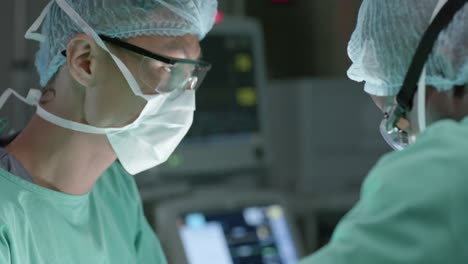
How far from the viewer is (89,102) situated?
1.43 m

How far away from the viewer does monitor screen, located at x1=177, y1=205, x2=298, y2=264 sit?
92.2 inches

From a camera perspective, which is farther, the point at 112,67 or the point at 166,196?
the point at 166,196

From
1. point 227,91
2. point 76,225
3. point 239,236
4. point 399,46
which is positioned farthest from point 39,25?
point 227,91

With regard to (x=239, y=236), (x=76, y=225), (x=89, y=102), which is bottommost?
(x=239, y=236)

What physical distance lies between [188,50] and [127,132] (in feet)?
0.62

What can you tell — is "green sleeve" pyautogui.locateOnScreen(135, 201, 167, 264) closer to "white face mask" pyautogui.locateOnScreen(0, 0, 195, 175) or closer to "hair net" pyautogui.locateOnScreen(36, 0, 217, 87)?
"white face mask" pyautogui.locateOnScreen(0, 0, 195, 175)

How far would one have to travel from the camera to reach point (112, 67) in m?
1.42

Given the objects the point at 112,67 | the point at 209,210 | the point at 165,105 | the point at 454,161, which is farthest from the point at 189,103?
the point at 209,210

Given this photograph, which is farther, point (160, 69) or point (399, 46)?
point (160, 69)

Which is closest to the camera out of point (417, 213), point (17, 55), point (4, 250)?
point (417, 213)

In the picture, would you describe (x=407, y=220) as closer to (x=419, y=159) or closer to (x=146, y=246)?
(x=419, y=159)

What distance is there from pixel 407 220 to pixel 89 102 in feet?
2.44

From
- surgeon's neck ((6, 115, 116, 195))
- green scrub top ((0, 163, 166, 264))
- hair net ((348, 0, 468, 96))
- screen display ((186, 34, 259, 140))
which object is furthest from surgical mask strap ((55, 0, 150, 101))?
screen display ((186, 34, 259, 140))

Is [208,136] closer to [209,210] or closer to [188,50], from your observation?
[209,210]
